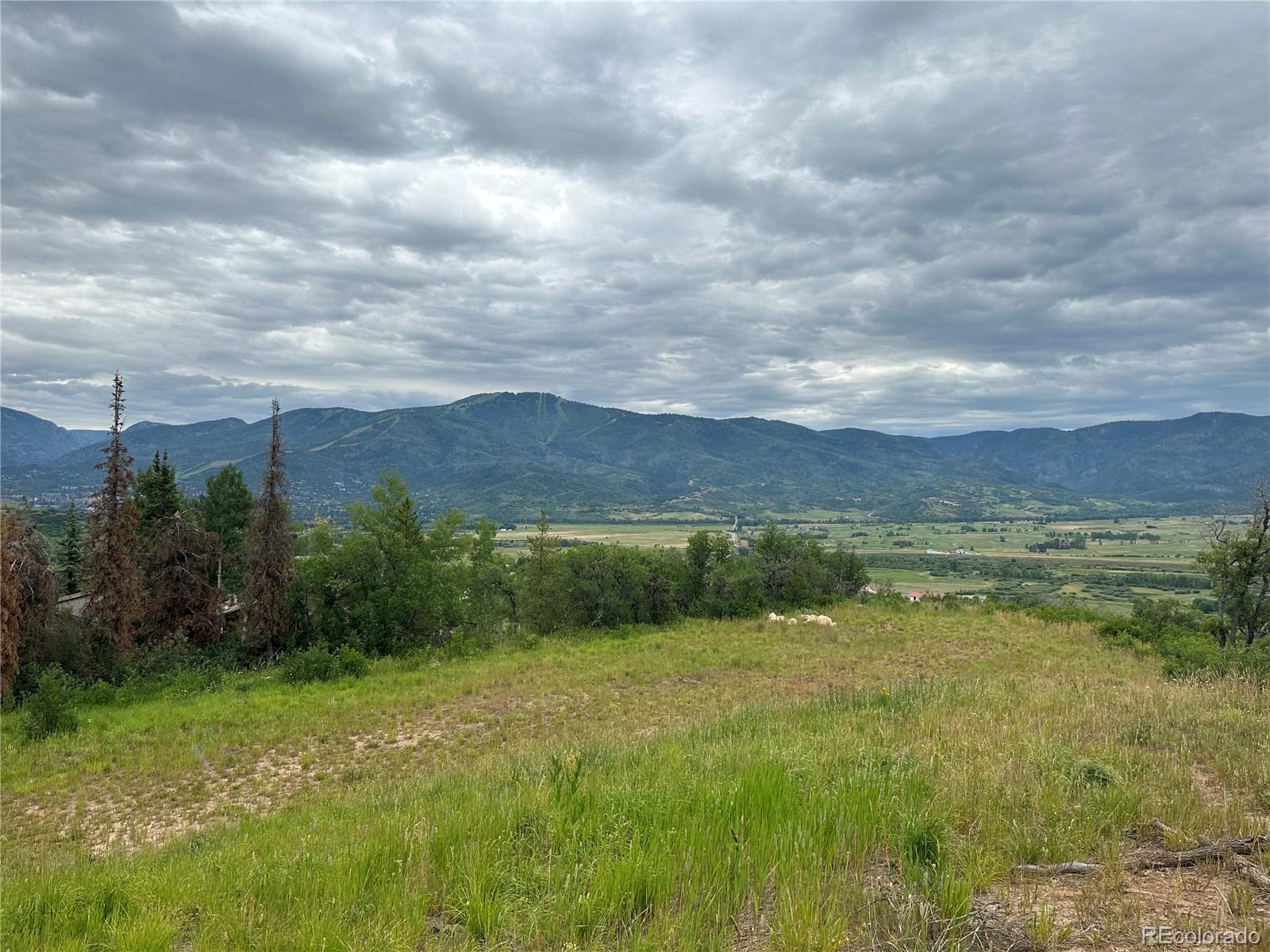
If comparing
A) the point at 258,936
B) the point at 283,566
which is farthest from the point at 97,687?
the point at 258,936

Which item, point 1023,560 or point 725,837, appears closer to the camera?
point 725,837

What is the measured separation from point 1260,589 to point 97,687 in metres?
45.6

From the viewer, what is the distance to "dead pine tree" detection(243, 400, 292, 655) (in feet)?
79.3

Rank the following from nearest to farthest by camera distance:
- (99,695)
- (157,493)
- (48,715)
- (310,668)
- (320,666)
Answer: (48,715) → (99,695) → (310,668) → (320,666) → (157,493)

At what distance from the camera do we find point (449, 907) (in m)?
3.69

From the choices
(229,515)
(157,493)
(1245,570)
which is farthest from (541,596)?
(1245,570)

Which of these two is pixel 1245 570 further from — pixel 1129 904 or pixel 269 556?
pixel 269 556

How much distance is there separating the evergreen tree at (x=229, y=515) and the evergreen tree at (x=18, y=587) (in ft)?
31.6

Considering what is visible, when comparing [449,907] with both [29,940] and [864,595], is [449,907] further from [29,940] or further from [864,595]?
[864,595]

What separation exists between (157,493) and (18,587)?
11.8 meters

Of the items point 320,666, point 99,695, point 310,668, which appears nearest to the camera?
point 99,695

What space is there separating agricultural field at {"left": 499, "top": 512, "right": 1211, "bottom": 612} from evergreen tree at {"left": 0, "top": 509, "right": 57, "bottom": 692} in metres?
37.0

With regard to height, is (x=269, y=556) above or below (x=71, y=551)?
above

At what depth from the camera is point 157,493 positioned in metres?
30.5
